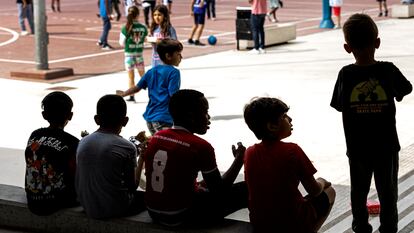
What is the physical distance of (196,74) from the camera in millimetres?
17078

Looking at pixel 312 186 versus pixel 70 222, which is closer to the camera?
pixel 312 186

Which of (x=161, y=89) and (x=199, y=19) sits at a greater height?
(x=161, y=89)

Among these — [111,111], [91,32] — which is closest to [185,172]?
[111,111]

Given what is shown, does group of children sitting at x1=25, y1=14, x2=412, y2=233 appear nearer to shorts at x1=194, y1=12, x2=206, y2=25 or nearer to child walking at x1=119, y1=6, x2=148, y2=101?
child walking at x1=119, y1=6, x2=148, y2=101

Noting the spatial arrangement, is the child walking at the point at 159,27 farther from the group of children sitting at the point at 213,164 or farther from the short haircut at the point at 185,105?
the short haircut at the point at 185,105

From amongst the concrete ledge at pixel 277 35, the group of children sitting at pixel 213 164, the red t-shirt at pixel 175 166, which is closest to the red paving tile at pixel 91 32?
the concrete ledge at pixel 277 35

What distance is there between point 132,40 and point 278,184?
28.2ft

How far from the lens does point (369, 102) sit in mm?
6250

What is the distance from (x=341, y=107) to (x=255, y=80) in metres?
9.69

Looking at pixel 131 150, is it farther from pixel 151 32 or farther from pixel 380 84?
Result: pixel 151 32

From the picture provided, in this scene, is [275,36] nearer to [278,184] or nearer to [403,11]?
[403,11]

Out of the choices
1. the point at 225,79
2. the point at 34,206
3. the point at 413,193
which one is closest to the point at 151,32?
the point at 225,79

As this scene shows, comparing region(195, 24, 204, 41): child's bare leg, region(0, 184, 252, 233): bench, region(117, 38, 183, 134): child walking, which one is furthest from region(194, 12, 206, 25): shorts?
region(0, 184, 252, 233): bench

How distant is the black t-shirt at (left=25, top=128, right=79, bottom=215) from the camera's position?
21.2 feet
